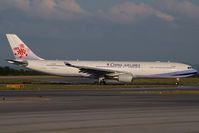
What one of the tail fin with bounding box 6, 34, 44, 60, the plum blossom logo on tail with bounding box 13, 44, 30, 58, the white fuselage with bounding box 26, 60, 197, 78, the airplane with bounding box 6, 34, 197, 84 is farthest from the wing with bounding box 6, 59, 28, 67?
the plum blossom logo on tail with bounding box 13, 44, 30, 58

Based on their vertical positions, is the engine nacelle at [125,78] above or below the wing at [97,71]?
below

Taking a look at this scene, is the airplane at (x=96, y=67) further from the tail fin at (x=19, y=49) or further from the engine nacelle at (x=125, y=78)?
the engine nacelle at (x=125, y=78)

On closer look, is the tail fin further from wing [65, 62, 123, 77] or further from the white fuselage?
wing [65, 62, 123, 77]

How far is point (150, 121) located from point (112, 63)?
3818 centimetres

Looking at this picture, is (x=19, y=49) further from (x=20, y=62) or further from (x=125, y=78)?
(x=125, y=78)

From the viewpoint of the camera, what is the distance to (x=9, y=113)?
56.1 feet

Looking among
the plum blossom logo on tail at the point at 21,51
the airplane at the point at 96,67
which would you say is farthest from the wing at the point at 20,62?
the plum blossom logo on tail at the point at 21,51

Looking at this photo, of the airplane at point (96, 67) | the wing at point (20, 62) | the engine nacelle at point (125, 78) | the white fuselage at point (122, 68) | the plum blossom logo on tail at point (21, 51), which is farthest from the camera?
the plum blossom logo on tail at point (21, 51)

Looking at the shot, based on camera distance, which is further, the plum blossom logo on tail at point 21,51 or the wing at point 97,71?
the plum blossom logo on tail at point 21,51

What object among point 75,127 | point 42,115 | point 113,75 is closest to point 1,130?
point 75,127

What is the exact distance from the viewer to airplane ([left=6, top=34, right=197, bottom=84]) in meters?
51.2

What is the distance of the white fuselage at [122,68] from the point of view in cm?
5175

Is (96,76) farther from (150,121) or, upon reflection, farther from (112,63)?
(150,121)

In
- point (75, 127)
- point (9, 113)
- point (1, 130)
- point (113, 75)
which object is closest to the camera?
point (1, 130)
